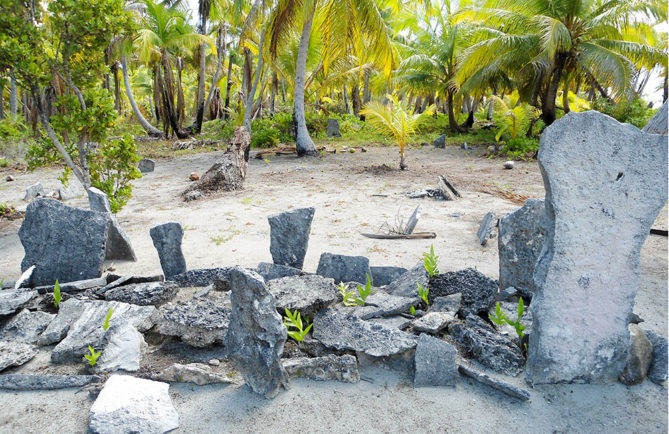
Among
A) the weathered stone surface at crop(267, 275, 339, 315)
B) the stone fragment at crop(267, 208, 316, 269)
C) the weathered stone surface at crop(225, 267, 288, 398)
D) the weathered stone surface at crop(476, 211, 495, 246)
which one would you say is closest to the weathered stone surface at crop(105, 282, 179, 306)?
the weathered stone surface at crop(267, 275, 339, 315)

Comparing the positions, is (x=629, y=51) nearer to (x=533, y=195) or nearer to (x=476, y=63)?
(x=476, y=63)

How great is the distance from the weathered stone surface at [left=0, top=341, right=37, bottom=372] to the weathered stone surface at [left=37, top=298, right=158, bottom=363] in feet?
0.40

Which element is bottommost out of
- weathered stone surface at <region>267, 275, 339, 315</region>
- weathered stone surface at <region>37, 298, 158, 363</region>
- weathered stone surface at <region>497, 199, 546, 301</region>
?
weathered stone surface at <region>37, 298, 158, 363</region>

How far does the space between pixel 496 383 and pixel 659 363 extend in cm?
105

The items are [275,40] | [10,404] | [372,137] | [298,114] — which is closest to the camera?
[10,404]

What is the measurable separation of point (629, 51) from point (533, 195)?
31.0ft

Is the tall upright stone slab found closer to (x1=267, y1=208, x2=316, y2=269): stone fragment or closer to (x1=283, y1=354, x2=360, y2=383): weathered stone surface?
(x1=283, y1=354, x2=360, y2=383): weathered stone surface

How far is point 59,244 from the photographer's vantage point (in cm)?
425

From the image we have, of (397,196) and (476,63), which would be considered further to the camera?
(476,63)

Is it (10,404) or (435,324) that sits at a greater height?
(435,324)

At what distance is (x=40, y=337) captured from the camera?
3135mm

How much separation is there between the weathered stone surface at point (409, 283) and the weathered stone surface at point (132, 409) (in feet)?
6.31

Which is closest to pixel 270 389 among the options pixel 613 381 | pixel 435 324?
pixel 435 324

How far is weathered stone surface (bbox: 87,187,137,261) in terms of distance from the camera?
4.86 meters
